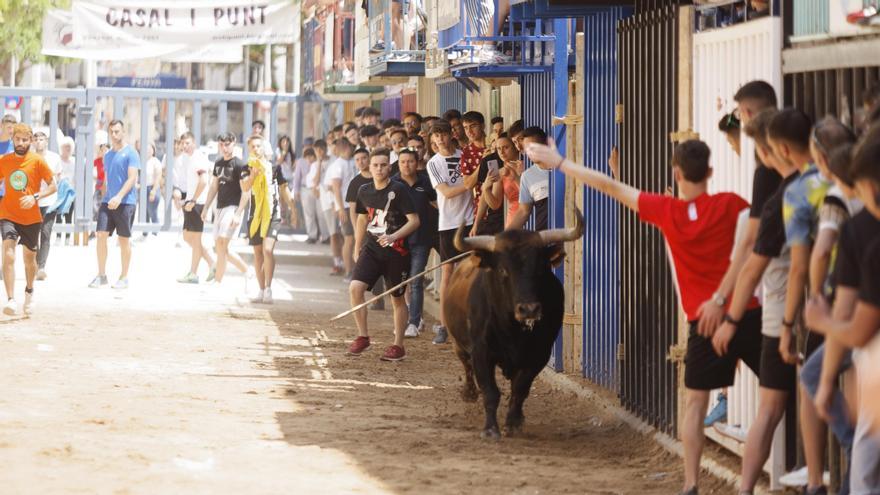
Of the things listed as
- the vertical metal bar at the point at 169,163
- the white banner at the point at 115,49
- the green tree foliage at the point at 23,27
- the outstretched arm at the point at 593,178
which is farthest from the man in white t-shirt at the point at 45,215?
the green tree foliage at the point at 23,27

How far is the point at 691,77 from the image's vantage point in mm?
9492

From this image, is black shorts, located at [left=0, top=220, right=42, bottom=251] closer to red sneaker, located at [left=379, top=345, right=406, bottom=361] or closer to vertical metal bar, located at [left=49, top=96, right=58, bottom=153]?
red sneaker, located at [left=379, top=345, right=406, bottom=361]

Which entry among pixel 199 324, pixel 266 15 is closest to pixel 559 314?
pixel 199 324

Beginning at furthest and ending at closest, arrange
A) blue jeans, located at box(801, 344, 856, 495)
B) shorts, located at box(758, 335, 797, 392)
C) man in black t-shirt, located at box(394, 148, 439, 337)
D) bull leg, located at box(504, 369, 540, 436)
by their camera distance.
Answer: man in black t-shirt, located at box(394, 148, 439, 337) → bull leg, located at box(504, 369, 540, 436) → shorts, located at box(758, 335, 797, 392) → blue jeans, located at box(801, 344, 856, 495)

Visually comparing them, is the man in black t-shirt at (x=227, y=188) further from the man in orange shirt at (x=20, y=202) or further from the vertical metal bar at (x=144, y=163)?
the vertical metal bar at (x=144, y=163)

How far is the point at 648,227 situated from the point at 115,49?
22.9m

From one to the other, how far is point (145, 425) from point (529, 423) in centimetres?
257

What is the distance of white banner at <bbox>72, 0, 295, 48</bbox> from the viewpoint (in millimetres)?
31516

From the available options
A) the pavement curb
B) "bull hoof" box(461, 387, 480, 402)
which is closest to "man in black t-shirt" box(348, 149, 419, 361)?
the pavement curb

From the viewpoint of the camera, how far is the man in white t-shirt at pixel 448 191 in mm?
15078

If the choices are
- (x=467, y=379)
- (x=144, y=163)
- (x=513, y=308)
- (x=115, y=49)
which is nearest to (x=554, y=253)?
(x=513, y=308)

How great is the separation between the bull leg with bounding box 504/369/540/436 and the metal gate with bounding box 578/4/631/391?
1.09 m

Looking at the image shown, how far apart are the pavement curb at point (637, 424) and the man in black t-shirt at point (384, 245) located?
5.12 feet

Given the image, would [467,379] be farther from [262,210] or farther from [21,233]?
[262,210]
